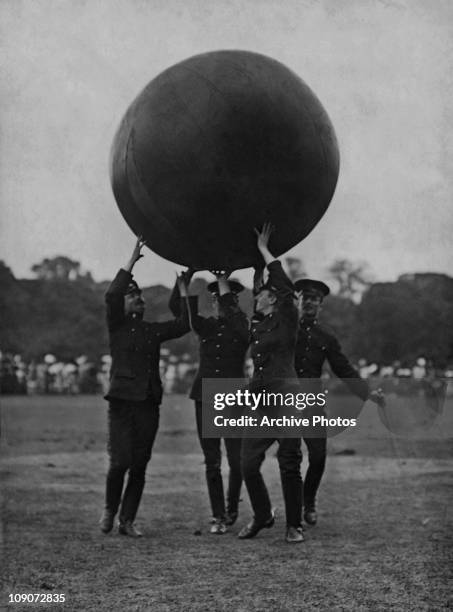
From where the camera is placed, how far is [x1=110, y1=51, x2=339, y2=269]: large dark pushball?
5.22m

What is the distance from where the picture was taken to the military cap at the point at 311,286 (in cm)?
734

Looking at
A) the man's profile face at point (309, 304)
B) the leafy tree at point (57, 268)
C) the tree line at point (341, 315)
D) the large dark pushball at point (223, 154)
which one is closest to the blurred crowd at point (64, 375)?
the tree line at point (341, 315)

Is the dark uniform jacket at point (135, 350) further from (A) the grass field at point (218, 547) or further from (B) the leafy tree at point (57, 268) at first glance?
(B) the leafy tree at point (57, 268)

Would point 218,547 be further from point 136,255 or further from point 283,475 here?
point 136,255

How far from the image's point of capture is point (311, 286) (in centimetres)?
742

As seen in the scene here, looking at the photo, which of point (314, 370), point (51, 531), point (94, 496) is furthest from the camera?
point (94, 496)

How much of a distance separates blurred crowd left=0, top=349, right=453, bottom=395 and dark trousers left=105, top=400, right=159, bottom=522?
25.5 m

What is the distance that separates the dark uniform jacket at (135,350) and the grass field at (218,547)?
1089mm

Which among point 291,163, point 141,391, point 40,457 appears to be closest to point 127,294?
point 141,391

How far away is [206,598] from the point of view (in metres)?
4.70

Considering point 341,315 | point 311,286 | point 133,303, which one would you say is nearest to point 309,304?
point 311,286

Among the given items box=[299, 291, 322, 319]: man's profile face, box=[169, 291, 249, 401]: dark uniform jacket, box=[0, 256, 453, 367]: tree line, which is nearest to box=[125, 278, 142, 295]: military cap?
box=[169, 291, 249, 401]: dark uniform jacket

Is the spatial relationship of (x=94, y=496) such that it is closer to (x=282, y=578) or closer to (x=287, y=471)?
(x=287, y=471)

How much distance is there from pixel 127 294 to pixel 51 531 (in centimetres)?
191
